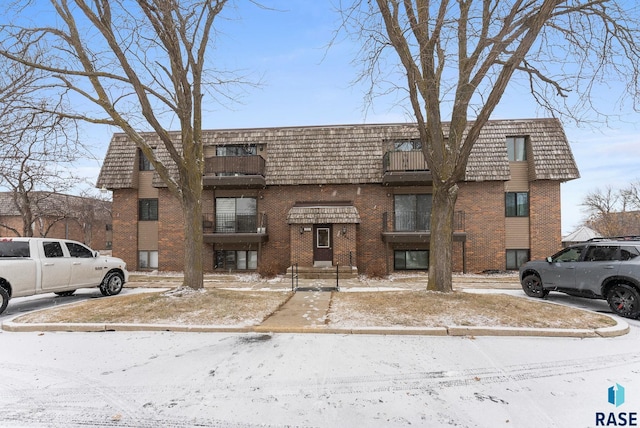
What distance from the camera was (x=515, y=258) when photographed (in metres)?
17.3

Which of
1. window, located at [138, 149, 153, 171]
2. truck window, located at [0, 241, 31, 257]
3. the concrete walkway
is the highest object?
window, located at [138, 149, 153, 171]

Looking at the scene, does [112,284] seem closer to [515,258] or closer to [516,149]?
[515,258]

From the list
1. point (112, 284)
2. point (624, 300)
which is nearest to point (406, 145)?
point (624, 300)

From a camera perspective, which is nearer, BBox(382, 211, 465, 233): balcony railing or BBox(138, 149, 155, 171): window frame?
BBox(382, 211, 465, 233): balcony railing

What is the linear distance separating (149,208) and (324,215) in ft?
33.6

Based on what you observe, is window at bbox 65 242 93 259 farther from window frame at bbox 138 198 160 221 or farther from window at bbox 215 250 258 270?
window frame at bbox 138 198 160 221

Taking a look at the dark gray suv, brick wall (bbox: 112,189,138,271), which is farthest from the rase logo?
brick wall (bbox: 112,189,138,271)

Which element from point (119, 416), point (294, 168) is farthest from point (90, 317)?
point (294, 168)

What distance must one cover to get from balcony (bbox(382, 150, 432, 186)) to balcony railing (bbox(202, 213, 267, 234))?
22.4 feet

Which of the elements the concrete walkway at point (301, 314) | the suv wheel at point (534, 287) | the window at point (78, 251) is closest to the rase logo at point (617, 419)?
the concrete walkway at point (301, 314)

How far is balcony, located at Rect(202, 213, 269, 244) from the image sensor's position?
656 inches

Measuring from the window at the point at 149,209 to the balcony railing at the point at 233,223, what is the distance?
3.32m

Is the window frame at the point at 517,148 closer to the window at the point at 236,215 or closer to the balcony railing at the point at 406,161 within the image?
the balcony railing at the point at 406,161

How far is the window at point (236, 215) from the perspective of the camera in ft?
57.5
